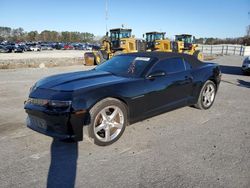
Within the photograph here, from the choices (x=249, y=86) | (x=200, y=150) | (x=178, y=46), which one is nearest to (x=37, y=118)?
(x=200, y=150)

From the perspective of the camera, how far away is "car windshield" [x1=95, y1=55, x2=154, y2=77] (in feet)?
16.4

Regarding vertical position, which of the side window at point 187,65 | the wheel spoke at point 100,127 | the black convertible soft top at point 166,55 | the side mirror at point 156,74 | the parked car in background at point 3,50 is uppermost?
the black convertible soft top at point 166,55

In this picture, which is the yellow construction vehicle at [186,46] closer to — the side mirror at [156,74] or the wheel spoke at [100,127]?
the side mirror at [156,74]

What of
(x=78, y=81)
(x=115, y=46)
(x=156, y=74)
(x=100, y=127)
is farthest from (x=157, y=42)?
(x=100, y=127)

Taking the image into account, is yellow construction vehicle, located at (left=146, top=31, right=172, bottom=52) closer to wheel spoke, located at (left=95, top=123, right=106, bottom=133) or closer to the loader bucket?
the loader bucket

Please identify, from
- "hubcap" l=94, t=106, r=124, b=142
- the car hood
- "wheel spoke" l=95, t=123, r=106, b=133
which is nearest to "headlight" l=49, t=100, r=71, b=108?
the car hood

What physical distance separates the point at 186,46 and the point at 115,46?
23.8ft

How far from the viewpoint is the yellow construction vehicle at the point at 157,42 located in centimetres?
2077

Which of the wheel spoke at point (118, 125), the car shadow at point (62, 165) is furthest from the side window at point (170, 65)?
the car shadow at point (62, 165)

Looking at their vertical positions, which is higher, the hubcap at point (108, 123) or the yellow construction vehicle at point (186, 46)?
the yellow construction vehicle at point (186, 46)

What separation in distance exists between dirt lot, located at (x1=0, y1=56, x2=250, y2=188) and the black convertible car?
317mm

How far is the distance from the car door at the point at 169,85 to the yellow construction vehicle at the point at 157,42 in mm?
15101

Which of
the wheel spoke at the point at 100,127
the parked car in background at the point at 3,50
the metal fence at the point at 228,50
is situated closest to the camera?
the wheel spoke at the point at 100,127

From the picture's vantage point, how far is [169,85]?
521 centimetres
